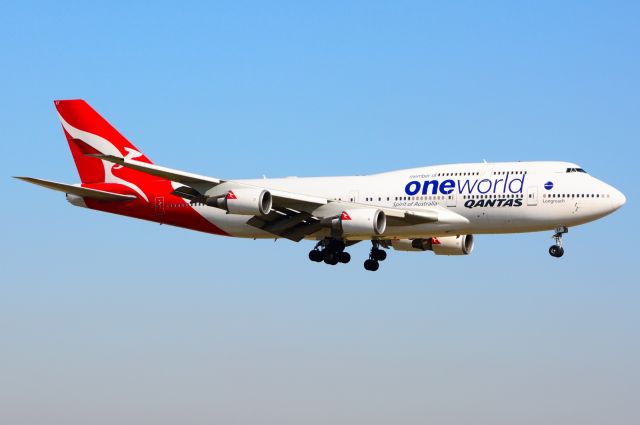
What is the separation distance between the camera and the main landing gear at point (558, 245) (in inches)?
2094

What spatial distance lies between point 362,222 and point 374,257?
7.92 metres

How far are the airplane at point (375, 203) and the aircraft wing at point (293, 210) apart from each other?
0.05 metres

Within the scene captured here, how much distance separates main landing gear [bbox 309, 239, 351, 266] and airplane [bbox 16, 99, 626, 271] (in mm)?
58

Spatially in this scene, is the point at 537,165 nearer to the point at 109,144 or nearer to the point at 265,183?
the point at 265,183

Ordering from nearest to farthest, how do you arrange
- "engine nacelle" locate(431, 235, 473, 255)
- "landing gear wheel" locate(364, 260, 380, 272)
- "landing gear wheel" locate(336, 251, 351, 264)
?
"landing gear wheel" locate(336, 251, 351, 264) → "engine nacelle" locate(431, 235, 473, 255) → "landing gear wheel" locate(364, 260, 380, 272)

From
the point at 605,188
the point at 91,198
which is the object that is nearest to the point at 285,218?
the point at 91,198

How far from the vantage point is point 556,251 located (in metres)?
53.2

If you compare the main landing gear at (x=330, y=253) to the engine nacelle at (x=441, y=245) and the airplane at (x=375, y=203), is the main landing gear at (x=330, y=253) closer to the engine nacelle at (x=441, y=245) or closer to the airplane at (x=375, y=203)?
the airplane at (x=375, y=203)

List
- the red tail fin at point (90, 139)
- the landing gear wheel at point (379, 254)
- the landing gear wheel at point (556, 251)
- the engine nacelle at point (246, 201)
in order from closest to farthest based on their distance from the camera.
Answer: the engine nacelle at point (246, 201)
the landing gear wheel at point (556, 251)
the landing gear wheel at point (379, 254)
the red tail fin at point (90, 139)

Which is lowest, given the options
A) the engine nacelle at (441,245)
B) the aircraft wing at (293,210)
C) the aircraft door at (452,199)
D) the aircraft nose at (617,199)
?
the aircraft wing at (293,210)

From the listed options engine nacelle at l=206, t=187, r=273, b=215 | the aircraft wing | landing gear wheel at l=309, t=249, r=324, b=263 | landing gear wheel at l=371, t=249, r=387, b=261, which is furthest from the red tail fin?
landing gear wheel at l=371, t=249, r=387, b=261

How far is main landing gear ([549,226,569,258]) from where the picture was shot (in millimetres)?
53188

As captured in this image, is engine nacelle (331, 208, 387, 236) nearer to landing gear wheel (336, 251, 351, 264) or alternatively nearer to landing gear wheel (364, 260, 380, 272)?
landing gear wheel (336, 251, 351, 264)

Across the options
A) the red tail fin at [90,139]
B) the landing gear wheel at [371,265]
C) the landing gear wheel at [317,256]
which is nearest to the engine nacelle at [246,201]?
the landing gear wheel at [317,256]
